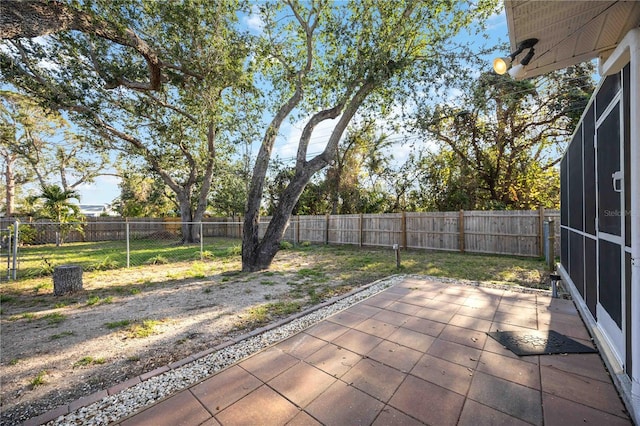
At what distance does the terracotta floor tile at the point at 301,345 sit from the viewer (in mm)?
2418

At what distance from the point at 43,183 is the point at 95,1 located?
63.5ft

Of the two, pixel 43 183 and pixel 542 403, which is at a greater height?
pixel 43 183

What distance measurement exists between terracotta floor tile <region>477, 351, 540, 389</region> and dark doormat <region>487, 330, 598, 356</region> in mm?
182

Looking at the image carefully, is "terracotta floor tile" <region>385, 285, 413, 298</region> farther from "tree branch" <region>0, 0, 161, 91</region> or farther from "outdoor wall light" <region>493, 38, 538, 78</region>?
"tree branch" <region>0, 0, 161, 91</region>

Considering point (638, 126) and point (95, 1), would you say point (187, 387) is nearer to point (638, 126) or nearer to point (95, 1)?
point (638, 126)

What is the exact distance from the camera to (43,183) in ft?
55.8

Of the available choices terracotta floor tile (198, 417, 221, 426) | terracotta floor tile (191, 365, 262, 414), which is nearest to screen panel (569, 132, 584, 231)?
terracotta floor tile (191, 365, 262, 414)

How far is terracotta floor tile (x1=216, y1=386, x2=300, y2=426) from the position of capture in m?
1.59

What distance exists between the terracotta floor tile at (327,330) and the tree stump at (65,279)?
15.4 feet

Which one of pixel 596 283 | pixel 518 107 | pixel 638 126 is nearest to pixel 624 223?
pixel 638 126

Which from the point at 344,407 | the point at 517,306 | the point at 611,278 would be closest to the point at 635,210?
the point at 611,278

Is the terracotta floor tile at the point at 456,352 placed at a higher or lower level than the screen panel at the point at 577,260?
lower

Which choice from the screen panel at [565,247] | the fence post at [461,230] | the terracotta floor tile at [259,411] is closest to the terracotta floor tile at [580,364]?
the terracotta floor tile at [259,411]

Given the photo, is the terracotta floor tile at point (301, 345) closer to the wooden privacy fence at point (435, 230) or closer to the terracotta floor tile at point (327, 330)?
the terracotta floor tile at point (327, 330)
